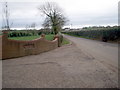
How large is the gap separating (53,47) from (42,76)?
760 cm

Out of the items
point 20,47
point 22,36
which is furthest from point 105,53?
point 22,36

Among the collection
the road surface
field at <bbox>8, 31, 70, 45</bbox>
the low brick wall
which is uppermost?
field at <bbox>8, 31, 70, 45</bbox>

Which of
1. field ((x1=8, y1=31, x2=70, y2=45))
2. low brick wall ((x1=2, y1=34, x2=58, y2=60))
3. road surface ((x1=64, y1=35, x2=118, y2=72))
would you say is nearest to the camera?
road surface ((x1=64, y1=35, x2=118, y2=72))

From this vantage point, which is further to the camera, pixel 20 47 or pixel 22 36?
pixel 22 36

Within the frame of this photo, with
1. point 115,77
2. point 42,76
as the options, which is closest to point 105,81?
point 115,77

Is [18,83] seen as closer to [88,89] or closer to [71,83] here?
[71,83]

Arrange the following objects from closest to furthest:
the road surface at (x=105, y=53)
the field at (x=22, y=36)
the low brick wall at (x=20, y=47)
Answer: the road surface at (x=105, y=53), the low brick wall at (x=20, y=47), the field at (x=22, y=36)

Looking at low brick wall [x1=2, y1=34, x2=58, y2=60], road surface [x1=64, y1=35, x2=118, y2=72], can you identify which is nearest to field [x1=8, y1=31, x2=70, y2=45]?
road surface [x1=64, y1=35, x2=118, y2=72]

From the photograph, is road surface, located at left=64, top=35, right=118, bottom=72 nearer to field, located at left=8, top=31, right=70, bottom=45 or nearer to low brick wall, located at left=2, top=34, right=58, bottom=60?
low brick wall, located at left=2, top=34, right=58, bottom=60

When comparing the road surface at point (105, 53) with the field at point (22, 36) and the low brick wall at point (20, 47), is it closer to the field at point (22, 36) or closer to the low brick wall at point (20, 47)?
the low brick wall at point (20, 47)

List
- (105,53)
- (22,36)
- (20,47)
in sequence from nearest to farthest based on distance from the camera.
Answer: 1. (20,47)
2. (105,53)
3. (22,36)

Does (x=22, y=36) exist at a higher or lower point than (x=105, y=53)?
higher

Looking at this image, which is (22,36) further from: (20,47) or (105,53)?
(105,53)

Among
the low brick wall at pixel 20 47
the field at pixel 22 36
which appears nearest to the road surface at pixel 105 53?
the low brick wall at pixel 20 47
